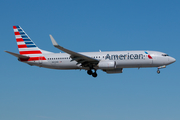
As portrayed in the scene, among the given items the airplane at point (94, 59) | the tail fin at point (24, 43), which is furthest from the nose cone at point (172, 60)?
the tail fin at point (24, 43)

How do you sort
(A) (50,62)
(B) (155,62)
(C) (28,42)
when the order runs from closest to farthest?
(B) (155,62) → (A) (50,62) → (C) (28,42)

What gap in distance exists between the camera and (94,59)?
46844 mm

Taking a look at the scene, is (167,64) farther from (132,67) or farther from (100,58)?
(100,58)

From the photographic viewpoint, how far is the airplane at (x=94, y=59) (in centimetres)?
4647

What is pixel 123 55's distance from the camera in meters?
47.0

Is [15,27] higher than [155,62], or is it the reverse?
[15,27]

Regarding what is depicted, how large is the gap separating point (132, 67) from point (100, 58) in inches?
213

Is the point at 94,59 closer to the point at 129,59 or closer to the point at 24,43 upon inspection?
the point at 129,59

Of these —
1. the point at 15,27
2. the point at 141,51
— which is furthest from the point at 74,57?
the point at 15,27

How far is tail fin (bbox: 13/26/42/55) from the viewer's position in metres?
52.1

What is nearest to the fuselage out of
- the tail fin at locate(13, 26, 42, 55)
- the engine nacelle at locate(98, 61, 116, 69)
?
the engine nacelle at locate(98, 61, 116, 69)

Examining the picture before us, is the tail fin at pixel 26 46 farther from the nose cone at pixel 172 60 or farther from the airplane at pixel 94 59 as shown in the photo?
the nose cone at pixel 172 60

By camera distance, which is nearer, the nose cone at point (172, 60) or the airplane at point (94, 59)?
the airplane at point (94, 59)

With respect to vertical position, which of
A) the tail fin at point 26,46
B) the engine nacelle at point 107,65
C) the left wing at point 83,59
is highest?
the tail fin at point 26,46
